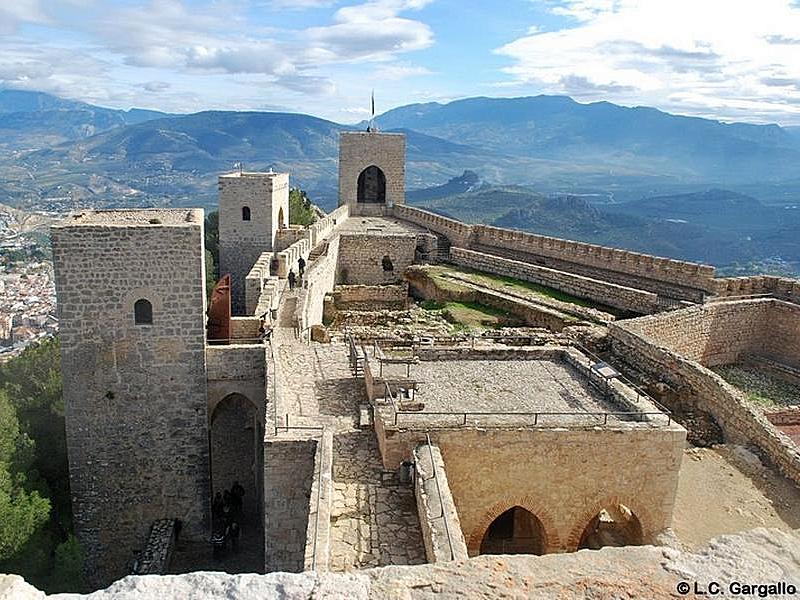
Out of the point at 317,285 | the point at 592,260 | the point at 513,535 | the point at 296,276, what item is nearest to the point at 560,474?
the point at 513,535

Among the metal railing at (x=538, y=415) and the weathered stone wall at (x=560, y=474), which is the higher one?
the metal railing at (x=538, y=415)

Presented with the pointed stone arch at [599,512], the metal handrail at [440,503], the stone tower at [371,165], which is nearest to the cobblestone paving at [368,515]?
the metal handrail at [440,503]

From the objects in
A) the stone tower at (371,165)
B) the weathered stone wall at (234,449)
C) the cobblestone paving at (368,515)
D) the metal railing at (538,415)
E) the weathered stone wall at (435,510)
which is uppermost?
the stone tower at (371,165)

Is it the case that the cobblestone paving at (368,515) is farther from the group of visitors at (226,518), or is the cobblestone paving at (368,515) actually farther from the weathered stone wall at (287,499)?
the group of visitors at (226,518)

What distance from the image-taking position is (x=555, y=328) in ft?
56.5

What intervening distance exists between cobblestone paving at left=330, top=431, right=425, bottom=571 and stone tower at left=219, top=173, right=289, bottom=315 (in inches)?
549

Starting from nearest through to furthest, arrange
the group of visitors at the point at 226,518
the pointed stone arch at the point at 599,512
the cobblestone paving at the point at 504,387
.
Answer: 1. the pointed stone arch at the point at 599,512
2. the cobblestone paving at the point at 504,387
3. the group of visitors at the point at 226,518

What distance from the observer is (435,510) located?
22.3 ft

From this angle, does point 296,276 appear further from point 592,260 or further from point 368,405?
point 368,405

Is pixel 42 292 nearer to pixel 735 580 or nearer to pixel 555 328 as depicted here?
pixel 555 328

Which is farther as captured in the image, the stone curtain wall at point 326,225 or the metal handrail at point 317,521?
the stone curtain wall at point 326,225

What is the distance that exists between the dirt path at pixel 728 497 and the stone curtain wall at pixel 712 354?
0.40 m

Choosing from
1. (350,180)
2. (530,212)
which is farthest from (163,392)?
(530,212)

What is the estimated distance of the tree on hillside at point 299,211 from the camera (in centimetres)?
2923
